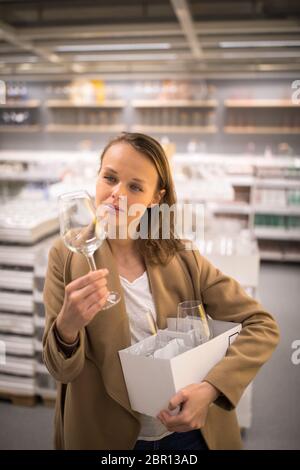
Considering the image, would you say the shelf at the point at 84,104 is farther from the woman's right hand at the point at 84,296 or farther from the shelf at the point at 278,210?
the woman's right hand at the point at 84,296

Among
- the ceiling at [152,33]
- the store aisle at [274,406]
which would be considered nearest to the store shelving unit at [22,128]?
the ceiling at [152,33]

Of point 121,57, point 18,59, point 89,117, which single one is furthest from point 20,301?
point 89,117

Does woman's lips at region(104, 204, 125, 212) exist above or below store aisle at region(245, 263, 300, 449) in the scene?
above

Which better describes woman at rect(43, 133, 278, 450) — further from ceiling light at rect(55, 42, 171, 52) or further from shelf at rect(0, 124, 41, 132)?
shelf at rect(0, 124, 41, 132)

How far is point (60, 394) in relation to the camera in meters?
1.17

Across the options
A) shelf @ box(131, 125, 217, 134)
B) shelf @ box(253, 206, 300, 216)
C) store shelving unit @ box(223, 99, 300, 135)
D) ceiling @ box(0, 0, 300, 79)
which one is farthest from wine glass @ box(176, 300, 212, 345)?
shelf @ box(131, 125, 217, 134)

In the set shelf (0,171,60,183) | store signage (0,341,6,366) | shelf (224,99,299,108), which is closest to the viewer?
store signage (0,341,6,366)

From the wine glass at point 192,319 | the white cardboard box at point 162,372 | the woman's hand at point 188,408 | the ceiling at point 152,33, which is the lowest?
the woman's hand at point 188,408

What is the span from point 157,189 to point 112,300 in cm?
31

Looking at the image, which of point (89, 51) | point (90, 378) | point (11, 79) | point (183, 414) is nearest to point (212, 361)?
point (183, 414)

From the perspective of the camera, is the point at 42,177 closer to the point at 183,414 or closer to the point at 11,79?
the point at 11,79

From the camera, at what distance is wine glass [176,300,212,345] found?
1.08m

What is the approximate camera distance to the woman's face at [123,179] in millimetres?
1049

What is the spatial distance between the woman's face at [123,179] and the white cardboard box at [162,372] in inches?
12.5
